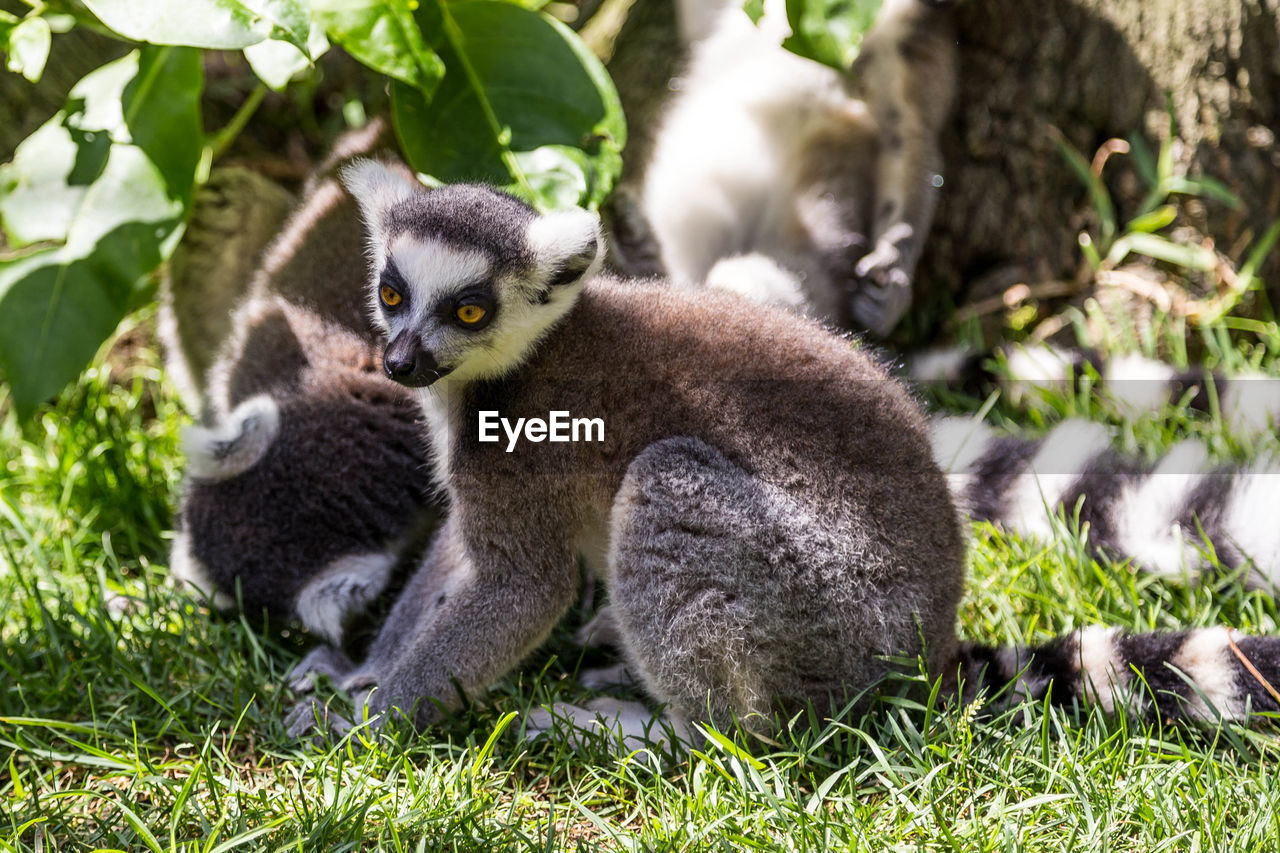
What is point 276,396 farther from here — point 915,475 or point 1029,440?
point 1029,440

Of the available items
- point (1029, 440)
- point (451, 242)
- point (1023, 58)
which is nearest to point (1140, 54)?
point (1023, 58)

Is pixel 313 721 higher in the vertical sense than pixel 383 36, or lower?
lower

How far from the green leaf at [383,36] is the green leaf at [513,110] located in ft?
Result: 0.66

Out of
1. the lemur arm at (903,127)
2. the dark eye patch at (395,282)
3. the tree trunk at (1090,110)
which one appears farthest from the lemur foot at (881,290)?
A: the dark eye patch at (395,282)

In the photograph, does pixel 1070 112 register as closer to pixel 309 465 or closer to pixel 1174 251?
pixel 1174 251

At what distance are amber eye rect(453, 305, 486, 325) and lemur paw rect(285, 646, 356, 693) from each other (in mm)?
1128

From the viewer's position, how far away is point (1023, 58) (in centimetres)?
443

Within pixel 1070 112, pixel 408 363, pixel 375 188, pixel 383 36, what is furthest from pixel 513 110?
pixel 1070 112

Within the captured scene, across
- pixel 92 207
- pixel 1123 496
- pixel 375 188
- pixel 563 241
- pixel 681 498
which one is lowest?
pixel 92 207

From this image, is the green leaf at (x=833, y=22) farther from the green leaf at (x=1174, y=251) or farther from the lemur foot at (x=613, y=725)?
the green leaf at (x=1174, y=251)

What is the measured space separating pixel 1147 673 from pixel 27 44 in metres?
3.34

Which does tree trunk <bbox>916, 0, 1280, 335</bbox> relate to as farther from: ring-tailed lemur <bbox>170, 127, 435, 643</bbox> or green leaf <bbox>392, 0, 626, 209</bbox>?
ring-tailed lemur <bbox>170, 127, 435, 643</bbox>

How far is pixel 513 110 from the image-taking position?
121 inches

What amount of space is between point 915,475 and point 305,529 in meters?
1.76
